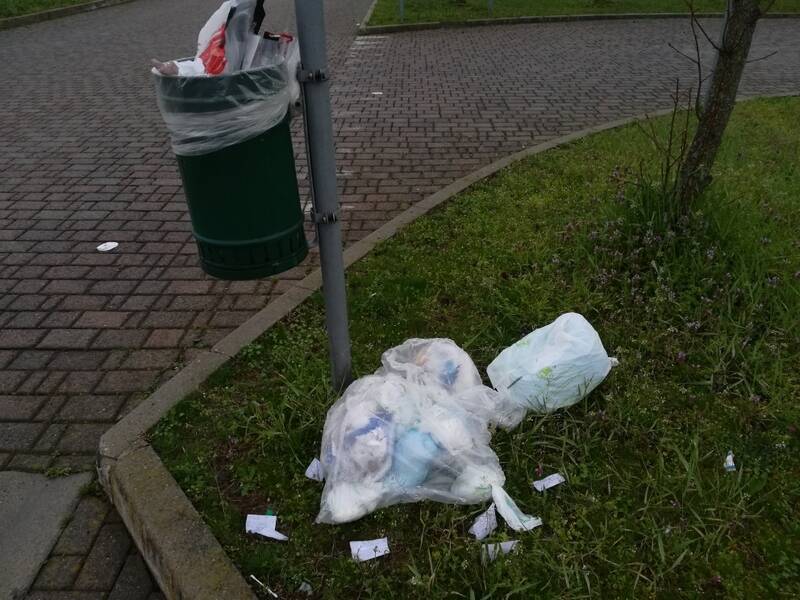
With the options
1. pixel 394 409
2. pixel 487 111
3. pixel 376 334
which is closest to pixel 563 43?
pixel 487 111

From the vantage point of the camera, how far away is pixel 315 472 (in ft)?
8.09

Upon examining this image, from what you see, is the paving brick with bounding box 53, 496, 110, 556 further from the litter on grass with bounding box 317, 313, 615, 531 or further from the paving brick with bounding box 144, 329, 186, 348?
the paving brick with bounding box 144, 329, 186, 348

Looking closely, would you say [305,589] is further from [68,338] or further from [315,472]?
[68,338]

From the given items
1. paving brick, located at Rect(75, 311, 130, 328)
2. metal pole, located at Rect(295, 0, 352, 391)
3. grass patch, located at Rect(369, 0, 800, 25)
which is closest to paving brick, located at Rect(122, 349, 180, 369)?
paving brick, located at Rect(75, 311, 130, 328)

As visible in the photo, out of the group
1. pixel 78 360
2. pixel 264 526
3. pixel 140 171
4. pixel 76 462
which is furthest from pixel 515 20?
pixel 264 526

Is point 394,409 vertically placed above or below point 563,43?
above

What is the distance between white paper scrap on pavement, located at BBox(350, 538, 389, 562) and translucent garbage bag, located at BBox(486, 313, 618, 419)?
0.79m

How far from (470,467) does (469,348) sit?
878mm

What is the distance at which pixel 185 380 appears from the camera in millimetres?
2979

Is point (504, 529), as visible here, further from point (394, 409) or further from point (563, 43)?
point (563, 43)

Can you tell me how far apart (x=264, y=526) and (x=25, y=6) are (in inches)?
672

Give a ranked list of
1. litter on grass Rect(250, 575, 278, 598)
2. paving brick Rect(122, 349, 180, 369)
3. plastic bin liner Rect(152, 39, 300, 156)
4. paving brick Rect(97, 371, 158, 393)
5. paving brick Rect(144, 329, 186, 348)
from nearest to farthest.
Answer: litter on grass Rect(250, 575, 278, 598)
plastic bin liner Rect(152, 39, 300, 156)
paving brick Rect(97, 371, 158, 393)
paving brick Rect(122, 349, 180, 369)
paving brick Rect(144, 329, 186, 348)

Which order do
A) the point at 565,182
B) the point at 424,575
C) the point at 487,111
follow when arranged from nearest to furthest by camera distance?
the point at 424,575, the point at 565,182, the point at 487,111

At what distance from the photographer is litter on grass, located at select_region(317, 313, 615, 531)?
7.54 ft
